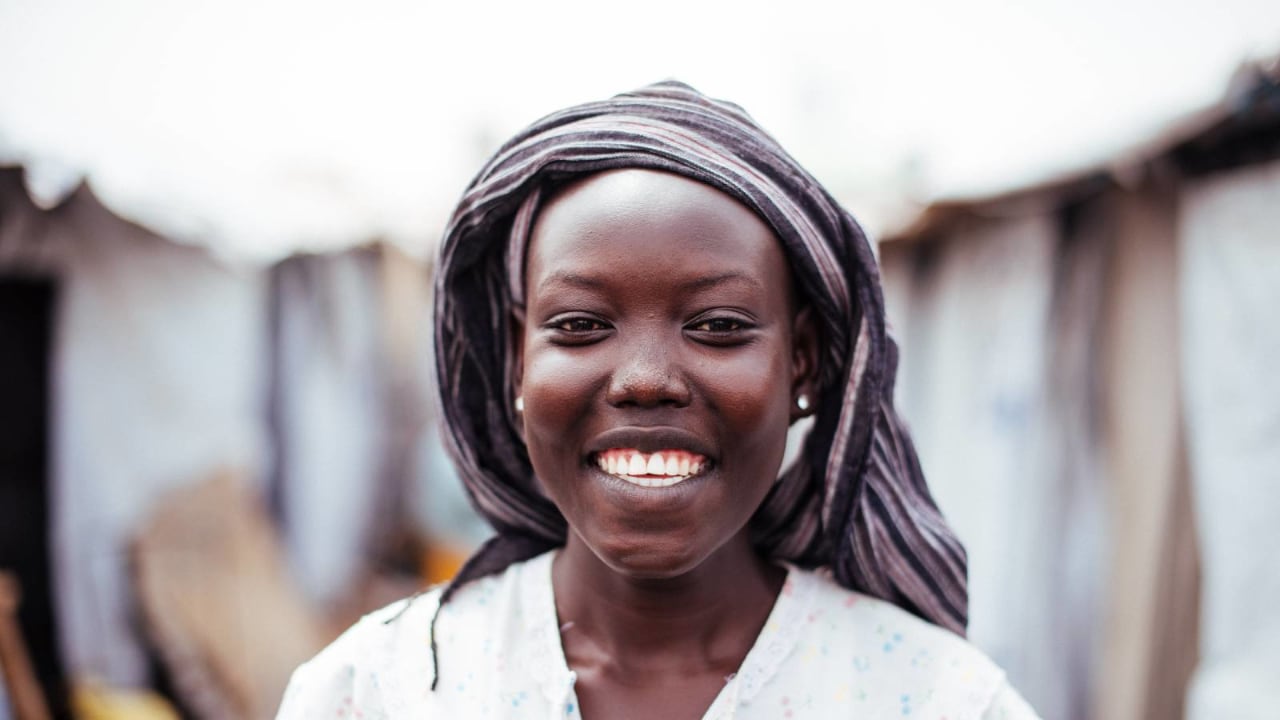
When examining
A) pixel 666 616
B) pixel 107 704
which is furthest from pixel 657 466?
pixel 107 704

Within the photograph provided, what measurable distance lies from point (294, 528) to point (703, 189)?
4037mm

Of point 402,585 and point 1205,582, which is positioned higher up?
point 1205,582

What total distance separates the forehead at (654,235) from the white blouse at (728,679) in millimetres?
578

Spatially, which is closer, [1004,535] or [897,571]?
[897,571]

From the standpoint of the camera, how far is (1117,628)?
3.03 m

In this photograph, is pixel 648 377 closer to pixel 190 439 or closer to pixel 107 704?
pixel 190 439

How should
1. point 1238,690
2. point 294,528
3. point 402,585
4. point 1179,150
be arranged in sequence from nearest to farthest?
point 1238,690 → point 1179,150 → point 294,528 → point 402,585

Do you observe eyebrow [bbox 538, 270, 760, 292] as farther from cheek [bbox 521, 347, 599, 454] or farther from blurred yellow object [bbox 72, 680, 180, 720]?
blurred yellow object [bbox 72, 680, 180, 720]

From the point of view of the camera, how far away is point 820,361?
5.14 feet

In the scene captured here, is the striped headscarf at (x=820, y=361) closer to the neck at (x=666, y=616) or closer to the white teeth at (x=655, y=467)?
the neck at (x=666, y=616)

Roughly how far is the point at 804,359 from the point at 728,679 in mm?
555

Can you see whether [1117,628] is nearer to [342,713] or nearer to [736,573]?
[736,573]

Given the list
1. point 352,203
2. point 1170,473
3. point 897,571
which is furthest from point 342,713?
point 352,203

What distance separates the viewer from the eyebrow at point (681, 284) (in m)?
1.31
